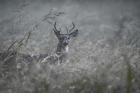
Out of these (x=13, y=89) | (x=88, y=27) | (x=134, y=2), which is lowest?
(x=13, y=89)

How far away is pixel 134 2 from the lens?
26484 millimetres

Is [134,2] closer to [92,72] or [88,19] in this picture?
[88,19]

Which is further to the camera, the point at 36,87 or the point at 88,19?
the point at 88,19

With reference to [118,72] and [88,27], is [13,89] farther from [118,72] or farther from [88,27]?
[88,27]

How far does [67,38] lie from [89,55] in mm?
1565

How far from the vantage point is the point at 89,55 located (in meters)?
7.59

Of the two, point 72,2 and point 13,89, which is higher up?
point 72,2

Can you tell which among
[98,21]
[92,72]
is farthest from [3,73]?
[98,21]

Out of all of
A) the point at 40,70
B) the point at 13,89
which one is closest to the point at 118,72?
the point at 40,70

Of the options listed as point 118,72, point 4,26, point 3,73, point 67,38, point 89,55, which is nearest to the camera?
point 118,72

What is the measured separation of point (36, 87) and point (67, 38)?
4.28 metres

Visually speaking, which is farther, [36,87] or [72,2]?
[72,2]

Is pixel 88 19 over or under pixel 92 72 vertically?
over

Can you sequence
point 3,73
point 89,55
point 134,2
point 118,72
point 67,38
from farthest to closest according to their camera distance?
point 134,2, point 67,38, point 89,55, point 3,73, point 118,72
